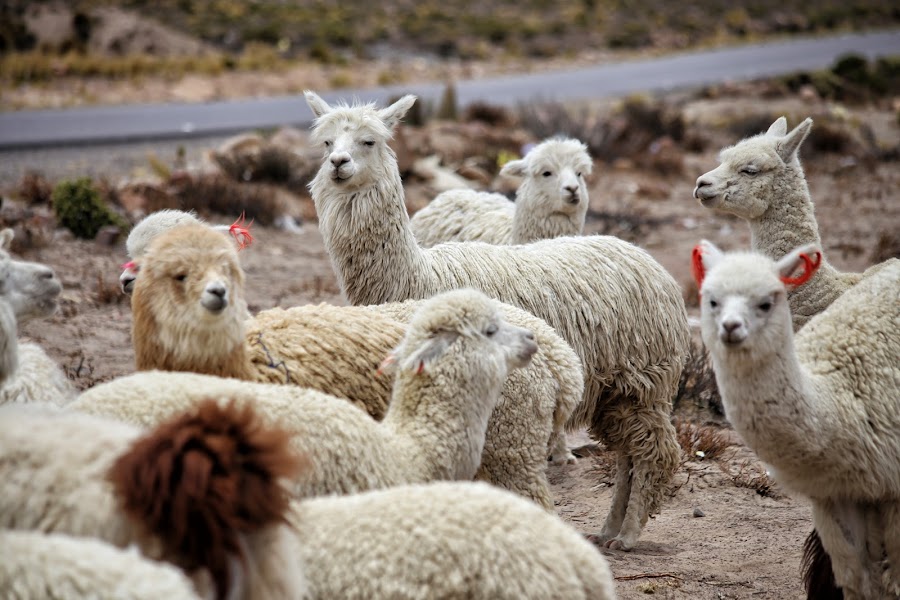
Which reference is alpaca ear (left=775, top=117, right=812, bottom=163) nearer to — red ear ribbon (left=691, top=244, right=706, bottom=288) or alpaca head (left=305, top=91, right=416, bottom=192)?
red ear ribbon (left=691, top=244, right=706, bottom=288)

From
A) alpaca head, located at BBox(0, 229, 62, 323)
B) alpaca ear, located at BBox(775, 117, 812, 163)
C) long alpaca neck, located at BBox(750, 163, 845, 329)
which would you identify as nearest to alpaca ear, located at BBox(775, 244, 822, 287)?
long alpaca neck, located at BBox(750, 163, 845, 329)

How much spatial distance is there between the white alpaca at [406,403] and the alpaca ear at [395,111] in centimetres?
266

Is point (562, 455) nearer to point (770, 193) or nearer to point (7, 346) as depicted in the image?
point (770, 193)

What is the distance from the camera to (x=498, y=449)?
471 centimetres

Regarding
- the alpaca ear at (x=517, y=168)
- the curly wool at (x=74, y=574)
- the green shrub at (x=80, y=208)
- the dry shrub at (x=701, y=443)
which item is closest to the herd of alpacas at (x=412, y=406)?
the curly wool at (x=74, y=574)

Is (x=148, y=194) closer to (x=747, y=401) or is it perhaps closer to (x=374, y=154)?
(x=374, y=154)

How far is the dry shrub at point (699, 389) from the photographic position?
8281mm

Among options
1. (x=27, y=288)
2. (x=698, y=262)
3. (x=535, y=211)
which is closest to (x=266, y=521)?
(x=27, y=288)

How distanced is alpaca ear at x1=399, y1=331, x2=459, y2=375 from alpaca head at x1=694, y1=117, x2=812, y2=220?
9.97ft

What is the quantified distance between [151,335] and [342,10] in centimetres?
4355

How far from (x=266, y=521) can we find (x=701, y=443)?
16.5 feet

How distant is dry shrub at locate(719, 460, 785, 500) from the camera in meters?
6.84

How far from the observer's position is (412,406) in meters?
4.25

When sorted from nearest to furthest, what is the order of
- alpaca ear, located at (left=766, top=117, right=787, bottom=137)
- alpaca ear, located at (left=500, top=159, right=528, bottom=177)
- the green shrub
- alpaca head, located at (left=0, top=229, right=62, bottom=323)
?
alpaca head, located at (left=0, top=229, right=62, bottom=323) < alpaca ear, located at (left=766, top=117, right=787, bottom=137) < alpaca ear, located at (left=500, top=159, right=528, bottom=177) < the green shrub
